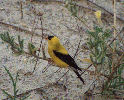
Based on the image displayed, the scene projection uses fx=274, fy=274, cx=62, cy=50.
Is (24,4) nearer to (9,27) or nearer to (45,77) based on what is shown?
(9,27)

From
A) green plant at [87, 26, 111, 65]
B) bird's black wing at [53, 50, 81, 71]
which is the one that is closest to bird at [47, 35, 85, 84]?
bird's black wing at [53, 50, 81, 71]

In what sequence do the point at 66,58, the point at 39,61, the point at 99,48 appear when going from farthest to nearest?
the point at 39,61
the point at 66,58
the point at 99,48

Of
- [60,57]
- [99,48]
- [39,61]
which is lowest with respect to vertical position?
[39,61]

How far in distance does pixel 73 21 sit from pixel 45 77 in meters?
1.51

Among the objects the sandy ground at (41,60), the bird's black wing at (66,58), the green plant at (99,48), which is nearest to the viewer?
the green plant at (99,48)

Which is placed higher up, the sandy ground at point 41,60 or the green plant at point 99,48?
the green plant at point 99,48

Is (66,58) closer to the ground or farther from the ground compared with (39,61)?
farther from the ground

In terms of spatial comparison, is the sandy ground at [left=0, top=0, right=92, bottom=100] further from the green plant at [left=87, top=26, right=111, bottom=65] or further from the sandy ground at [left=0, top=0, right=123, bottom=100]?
the green plant at [left=87, top=26, right=111, bottom=65]

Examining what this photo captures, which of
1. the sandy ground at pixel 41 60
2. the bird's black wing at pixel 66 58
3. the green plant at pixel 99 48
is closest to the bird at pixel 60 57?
the bird's black wing at pixel 66 58

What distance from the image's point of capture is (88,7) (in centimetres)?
462

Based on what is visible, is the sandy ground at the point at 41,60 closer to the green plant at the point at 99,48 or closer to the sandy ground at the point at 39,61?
the sandy ground at the point at 39,61

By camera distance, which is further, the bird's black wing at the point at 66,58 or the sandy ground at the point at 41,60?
the bird's black wing at the point at 66,58

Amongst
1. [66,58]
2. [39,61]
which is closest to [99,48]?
[66,58]

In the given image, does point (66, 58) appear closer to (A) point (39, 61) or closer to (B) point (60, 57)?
(B) point (60, 57)
